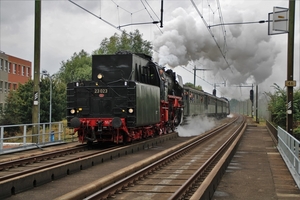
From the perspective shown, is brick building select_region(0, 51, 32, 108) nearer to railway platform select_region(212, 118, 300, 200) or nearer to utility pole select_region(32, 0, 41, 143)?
utility pole select_region(32, 0, 41, 143)

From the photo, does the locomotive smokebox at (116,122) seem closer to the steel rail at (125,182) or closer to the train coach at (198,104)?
the steel rail at (125,182)

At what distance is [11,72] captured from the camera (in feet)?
179

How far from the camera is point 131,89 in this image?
15.2 meters

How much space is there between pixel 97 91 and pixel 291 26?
304 inches

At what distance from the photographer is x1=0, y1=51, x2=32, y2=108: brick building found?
51.4 meters

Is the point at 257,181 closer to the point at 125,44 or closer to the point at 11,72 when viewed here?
the point at 11,72

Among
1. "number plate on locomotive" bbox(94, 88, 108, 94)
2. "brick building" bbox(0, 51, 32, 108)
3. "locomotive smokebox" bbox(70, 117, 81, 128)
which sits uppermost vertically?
"brick building" bbox(0, 51, 32, 108)

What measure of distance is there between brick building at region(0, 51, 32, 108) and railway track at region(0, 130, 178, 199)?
35570mm

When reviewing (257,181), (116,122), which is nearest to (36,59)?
(116,122)

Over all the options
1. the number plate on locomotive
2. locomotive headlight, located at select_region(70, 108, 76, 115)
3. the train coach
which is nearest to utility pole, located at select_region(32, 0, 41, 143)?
locomotive headlight, located at select_region(70, 108, 76, 115)

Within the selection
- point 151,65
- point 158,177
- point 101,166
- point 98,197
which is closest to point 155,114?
point 151,65

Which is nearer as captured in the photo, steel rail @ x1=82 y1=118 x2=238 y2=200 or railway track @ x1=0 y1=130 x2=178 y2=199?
steel rail @ x1=82 y1=118 x2=238 y2=200

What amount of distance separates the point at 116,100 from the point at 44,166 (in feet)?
17.6

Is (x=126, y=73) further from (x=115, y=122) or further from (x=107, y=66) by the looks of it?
(x=115, y=122)
